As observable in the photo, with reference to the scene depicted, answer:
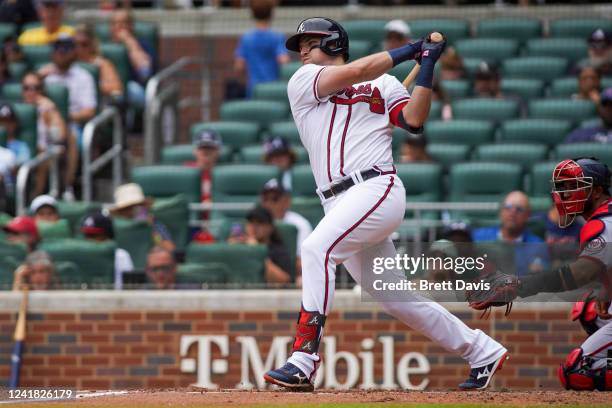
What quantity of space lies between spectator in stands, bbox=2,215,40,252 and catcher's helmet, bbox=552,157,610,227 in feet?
15.0

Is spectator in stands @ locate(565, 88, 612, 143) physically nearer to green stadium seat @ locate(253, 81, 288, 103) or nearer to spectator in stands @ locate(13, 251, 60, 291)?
green stadium seat @ locate(253, 81, 288, 103)

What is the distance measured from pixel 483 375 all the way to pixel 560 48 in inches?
277

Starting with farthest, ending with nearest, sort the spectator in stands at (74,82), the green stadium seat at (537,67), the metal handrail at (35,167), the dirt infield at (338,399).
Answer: the green stadium seat at (537,67)
the spectator in stands at (74,82)
the metal handrail at (35,167)
the dirt infield at (338,399)

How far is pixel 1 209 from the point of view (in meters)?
11.2

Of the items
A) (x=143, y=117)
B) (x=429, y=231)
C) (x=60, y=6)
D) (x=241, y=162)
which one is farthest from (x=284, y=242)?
(x=60, y=6)

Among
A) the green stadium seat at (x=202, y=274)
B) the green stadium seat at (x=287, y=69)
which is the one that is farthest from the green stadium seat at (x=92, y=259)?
the green stadium seat at (x=287, y=69)

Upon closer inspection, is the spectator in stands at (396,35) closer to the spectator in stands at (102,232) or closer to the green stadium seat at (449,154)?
the green stadium seat at (449,154)

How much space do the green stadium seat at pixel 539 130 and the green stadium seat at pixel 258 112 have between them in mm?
2112

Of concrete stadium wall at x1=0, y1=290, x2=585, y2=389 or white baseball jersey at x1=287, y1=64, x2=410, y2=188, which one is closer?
white baseball jersey at x1=287, y1=64, x2=410, y2=188

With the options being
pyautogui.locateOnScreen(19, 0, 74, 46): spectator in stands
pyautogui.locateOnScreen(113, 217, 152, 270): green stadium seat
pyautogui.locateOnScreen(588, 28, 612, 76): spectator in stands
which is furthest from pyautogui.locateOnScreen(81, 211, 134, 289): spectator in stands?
pyautogui.locateOnScreen(588, 28, 612, 76): spectator in stands

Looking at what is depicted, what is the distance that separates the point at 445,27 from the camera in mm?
13797

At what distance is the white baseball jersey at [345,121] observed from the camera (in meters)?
6.66

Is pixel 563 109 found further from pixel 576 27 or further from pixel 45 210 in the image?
pixel 45 210

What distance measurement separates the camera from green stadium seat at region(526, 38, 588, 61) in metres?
13.3
